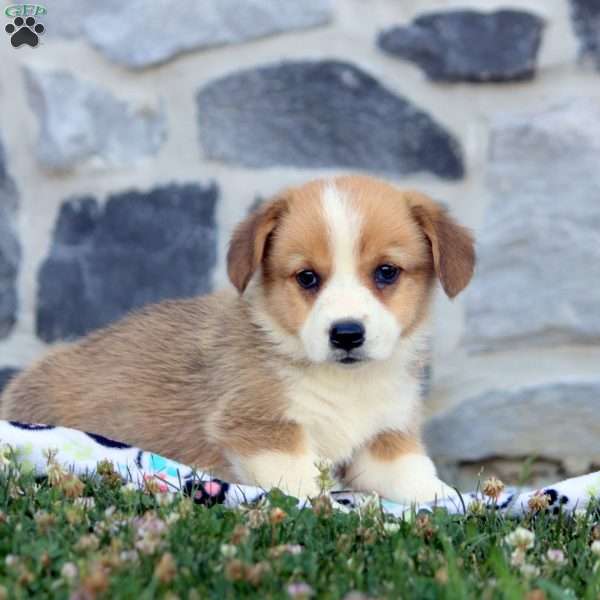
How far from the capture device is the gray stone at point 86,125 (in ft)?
14.6

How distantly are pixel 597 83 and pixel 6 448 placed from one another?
2.62 meters

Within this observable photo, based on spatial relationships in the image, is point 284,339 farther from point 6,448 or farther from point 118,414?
point 6,448

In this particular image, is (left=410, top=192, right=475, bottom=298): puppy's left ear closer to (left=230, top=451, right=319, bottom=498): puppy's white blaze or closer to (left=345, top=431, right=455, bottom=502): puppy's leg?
(left=345, top=431, right=455, bottom=502): puppy's leg

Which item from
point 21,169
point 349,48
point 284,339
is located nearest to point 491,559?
point 284,339

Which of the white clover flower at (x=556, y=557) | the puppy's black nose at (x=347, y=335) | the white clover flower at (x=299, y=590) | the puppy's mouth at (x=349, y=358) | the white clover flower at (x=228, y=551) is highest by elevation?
the puppy's black nose at (x=347, y=335)

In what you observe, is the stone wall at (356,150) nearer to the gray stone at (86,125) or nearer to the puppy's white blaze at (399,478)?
the gray stone at (86,125)

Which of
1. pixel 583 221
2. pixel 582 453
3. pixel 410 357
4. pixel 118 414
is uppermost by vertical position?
pixel 583 221

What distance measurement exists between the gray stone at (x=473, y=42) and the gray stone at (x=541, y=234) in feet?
0.73

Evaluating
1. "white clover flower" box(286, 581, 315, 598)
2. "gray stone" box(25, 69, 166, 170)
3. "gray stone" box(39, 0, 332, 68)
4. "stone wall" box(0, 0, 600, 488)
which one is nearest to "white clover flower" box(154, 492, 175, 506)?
"white clover flower" box(286, 581, 315, 598)

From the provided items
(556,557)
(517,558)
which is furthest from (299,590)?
(556,557)

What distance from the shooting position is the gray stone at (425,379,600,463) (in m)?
4.34

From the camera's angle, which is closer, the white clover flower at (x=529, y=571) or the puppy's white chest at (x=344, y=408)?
the white clover flower at (x=529, y=571)

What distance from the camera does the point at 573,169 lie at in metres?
4.29

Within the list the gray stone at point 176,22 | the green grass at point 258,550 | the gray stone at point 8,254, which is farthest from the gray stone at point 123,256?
the green grass at point 258,550
